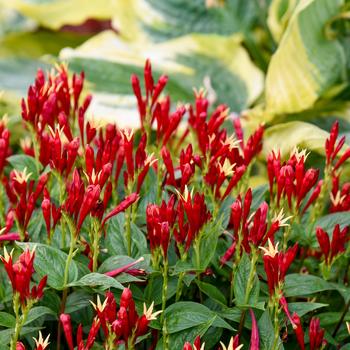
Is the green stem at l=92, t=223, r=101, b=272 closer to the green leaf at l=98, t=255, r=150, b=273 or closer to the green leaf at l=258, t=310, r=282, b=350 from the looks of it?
the green leaf at l=98, t=255, r=150, b=273

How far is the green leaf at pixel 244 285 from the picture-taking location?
94 cm

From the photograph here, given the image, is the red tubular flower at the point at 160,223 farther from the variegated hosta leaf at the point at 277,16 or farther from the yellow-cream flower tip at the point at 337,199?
the variegated hosta leaf at the point at 277,16

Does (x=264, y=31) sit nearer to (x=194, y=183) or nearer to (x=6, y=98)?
(x=6, y=98)

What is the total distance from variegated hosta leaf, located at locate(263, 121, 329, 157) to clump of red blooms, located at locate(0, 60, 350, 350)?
254mm

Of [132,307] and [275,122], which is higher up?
[132,307]

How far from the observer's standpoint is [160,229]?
0.91 m

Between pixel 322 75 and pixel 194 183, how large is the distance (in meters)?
0.76

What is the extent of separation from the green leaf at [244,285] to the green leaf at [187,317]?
0.04 m

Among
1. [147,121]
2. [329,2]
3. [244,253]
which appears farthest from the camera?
[329,2]

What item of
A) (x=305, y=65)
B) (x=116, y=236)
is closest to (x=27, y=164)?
(x=116, y=236)

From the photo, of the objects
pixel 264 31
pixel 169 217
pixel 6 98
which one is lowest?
pixel 6 98

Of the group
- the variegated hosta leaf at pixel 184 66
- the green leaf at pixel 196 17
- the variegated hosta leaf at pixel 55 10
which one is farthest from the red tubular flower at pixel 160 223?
the variegated hosta leaf at pixel 55 10

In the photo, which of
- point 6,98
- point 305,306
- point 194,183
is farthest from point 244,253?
point 6,98

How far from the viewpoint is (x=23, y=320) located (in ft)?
2.81
